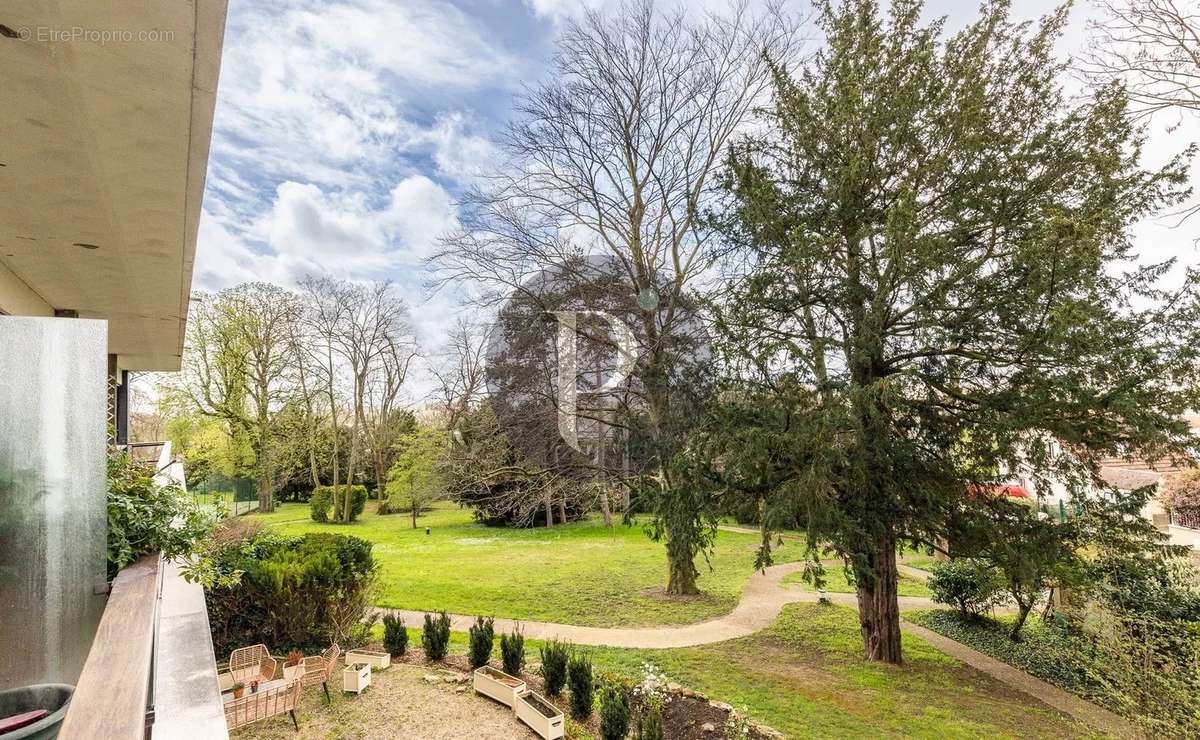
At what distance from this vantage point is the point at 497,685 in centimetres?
638

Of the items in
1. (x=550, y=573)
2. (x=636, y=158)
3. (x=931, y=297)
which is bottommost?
(x=550, y=573)

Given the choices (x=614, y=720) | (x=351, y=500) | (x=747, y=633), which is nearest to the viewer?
(x=614, y=720)

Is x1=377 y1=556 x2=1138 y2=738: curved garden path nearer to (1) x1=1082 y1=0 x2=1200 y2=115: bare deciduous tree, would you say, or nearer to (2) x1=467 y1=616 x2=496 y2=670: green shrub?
(2) x1=467 y1=616 x2=496 y2=670: green shrub

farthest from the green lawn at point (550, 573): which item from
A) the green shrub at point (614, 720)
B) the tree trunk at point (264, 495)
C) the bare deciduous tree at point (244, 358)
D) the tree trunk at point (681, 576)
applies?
the bare deciduous tree at point (244, 358)

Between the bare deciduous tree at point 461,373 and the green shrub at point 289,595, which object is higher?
the bare deciduous tree at point 461,373

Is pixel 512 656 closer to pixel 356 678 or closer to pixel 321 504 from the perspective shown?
pixel 356 678

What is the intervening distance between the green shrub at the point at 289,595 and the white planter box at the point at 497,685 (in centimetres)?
236

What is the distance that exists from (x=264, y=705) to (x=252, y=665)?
98 centimetres

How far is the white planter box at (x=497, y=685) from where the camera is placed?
6.26m

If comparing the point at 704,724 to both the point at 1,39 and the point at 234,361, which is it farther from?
the point at 234,361

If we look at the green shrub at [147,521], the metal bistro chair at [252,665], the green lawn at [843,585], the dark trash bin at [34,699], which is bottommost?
the green lawn at [843,585]

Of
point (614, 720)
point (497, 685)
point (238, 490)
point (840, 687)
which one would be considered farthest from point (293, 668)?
point (238, 490)

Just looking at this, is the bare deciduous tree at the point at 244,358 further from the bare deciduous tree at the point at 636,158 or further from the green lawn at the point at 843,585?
the green lawn at the point at 843,585

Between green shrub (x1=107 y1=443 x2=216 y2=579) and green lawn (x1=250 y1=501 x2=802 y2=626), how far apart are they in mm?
7235
